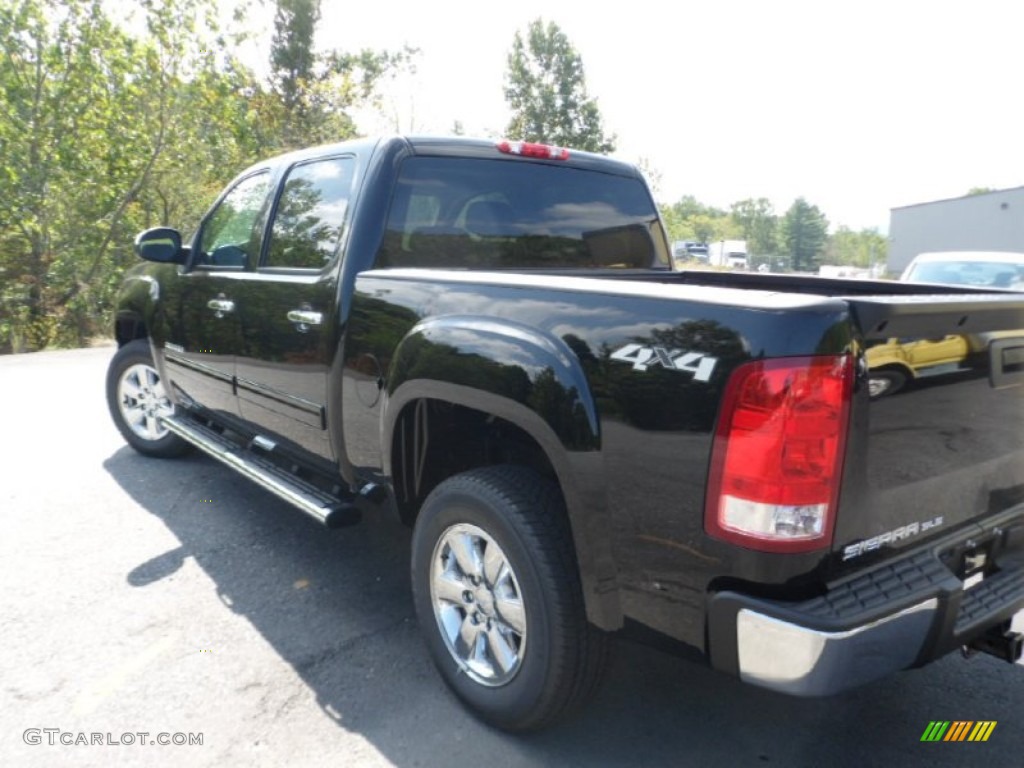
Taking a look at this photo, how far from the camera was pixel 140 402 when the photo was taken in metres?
5.36

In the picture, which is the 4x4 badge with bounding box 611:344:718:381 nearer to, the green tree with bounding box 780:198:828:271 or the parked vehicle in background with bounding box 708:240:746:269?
the parked vehicle in background with bounding box 708:240:746:269

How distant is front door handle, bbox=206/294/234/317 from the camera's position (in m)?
3.90

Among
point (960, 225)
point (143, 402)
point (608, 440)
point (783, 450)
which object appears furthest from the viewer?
point (960, 225)

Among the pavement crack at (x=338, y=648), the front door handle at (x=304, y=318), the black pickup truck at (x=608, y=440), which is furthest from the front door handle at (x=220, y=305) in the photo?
the pavement crack at (x=338, y=648)

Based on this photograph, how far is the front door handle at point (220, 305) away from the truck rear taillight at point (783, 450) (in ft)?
9.66

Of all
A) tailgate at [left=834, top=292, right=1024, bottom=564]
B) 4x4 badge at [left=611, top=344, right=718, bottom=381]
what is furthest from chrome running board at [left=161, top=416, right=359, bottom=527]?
tailgate at [left=834, top=292, right=1024, bottom=564]

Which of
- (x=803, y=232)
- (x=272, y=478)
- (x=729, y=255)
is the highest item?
(x=803, y=232)

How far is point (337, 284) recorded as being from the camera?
10.1ft

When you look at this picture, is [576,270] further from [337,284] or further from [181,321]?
[181,321]

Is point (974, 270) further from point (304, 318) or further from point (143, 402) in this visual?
point (143, 402)

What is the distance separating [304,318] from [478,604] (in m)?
1.50

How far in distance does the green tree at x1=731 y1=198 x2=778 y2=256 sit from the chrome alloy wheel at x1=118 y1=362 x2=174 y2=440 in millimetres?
141515

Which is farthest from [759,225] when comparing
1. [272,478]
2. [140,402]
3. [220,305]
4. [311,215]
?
[272,478]

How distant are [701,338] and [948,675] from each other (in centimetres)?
199
